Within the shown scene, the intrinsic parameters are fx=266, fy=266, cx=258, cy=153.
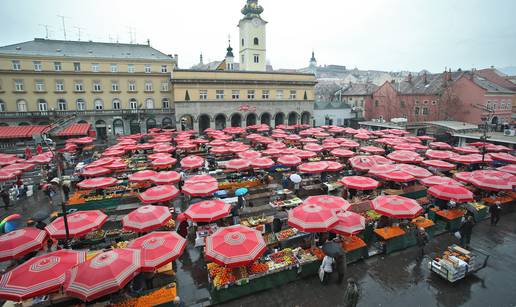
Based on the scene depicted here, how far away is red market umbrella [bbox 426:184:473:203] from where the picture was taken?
45.4 ft

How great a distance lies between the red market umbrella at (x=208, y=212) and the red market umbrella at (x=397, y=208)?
24.1 ft

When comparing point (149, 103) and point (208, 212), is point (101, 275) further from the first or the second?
point (149, 103)

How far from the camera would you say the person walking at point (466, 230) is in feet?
41.3

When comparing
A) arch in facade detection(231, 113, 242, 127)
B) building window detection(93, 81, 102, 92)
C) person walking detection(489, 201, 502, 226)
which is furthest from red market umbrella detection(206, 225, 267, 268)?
building window detection(93, 81, 102, 92)

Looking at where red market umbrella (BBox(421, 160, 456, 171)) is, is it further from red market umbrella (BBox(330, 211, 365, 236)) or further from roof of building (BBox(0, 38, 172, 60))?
roof of building (BBox(0, 38, 172, 60))

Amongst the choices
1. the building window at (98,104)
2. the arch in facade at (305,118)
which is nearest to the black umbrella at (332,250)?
the arch in facade at (305,118)

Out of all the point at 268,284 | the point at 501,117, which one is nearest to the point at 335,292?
the point at 268,284

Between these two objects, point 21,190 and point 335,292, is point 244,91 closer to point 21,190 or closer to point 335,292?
point 21,190

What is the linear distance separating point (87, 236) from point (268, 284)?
31.7 feet

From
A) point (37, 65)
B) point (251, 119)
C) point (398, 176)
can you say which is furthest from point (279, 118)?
point (37, 65)

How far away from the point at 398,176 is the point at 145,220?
15.4 m

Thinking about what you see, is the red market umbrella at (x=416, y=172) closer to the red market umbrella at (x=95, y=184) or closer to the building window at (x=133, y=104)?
the red market umbrella at (x=95, y=184)

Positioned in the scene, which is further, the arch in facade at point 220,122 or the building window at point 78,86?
the arch in facade at point 220,122

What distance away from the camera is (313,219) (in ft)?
36.0
